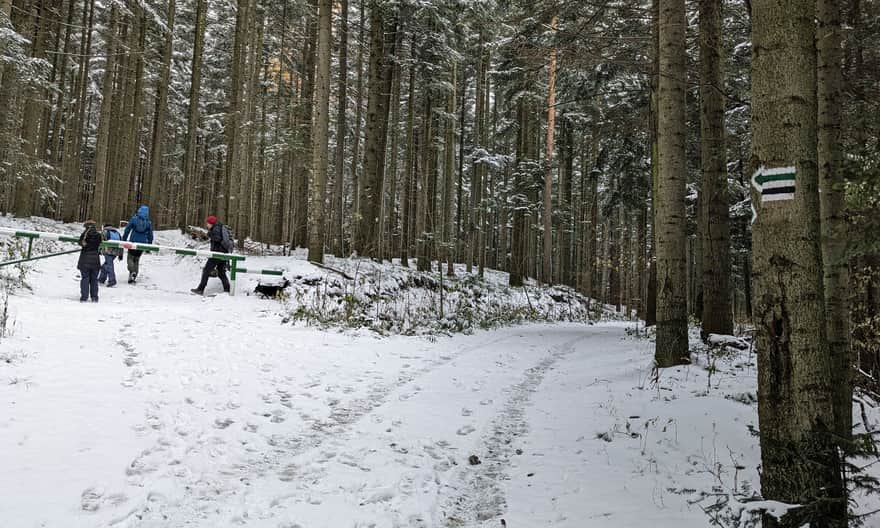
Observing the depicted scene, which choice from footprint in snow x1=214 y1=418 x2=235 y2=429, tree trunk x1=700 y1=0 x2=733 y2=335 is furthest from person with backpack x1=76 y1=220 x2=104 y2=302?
tree trunk x1=700 y1=0 x2=733 y2=335

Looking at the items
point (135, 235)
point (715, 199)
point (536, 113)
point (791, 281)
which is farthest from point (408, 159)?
point (791, 281)

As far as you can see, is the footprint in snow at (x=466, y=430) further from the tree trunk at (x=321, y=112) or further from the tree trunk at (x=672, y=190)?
the tree trunk at (x=321, y=112)

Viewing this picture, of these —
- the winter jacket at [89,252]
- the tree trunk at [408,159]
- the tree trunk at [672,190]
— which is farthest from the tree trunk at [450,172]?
the tree trunk at [672,190]

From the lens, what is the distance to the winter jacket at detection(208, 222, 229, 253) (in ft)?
41.1

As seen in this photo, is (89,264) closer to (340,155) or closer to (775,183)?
(340,155)

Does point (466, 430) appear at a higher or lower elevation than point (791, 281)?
lower

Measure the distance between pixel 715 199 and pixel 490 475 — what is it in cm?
703

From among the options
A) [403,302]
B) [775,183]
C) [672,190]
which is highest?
[672,190]

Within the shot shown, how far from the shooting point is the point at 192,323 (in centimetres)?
859

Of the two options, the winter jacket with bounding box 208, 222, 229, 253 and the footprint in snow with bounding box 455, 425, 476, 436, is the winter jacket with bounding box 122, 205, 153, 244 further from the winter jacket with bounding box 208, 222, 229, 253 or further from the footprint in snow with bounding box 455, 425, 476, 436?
the footprint in snow with bounding box 455, 425, 476, 436

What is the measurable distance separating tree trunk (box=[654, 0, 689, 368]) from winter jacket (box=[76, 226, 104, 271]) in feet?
36.1

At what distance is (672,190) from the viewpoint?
6.72m

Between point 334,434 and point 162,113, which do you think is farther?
point 162,113

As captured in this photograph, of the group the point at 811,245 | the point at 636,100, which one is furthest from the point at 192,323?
the point at 636,100
